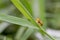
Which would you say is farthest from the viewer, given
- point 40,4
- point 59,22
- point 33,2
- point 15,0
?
point 59,22

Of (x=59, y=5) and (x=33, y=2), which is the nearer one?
(x=33, y=2)

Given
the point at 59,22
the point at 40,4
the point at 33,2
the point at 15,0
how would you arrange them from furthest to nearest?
the point at 59,22, the point at 33,2, the point at 40,4, the point at 15,0

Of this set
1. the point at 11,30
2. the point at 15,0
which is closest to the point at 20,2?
the point at 15,0

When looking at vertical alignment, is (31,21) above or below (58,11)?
above

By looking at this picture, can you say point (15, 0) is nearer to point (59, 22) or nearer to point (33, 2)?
point (33, 2)

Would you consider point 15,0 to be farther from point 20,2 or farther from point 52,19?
point 52,19

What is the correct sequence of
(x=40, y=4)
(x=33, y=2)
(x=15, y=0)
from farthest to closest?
(x=33, y=2) → (x=40, y=4) → (x=15, y=0)

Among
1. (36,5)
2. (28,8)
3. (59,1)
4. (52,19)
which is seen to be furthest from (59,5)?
(28,8)

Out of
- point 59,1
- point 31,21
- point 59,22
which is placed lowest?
point 59,22

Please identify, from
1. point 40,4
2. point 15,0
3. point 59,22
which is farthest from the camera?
point 59,22
